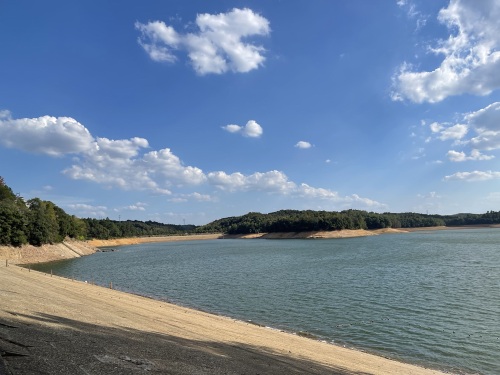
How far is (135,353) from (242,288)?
1202 inches

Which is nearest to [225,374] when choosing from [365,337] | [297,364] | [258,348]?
[297,364]

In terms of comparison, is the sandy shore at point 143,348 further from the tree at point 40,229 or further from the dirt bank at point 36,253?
the tree at point 40,229

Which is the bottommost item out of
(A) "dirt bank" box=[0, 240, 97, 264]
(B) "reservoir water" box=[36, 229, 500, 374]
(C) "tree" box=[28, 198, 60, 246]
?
(B) "reservoir water" box=[36, 229, 500, 374]

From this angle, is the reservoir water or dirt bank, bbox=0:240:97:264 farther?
dirt bank, bbox=0:240:97:264

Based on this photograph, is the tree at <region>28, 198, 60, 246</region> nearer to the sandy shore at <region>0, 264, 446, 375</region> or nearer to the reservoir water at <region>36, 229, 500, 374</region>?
the reservoir water at <region>36, 229, 500, 374</region>

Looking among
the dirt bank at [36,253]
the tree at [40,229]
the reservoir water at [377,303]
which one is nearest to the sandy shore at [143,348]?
the reservoir water at [377,303]

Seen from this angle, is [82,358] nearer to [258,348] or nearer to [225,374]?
[225,374]

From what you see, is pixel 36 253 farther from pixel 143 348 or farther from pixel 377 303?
pixel 143 348

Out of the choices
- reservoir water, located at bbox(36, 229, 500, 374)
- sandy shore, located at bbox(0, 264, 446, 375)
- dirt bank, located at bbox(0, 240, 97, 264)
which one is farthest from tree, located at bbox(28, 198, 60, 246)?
sandy shore, located at bbox(0, 264, 446, 375)

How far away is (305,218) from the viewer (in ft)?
615

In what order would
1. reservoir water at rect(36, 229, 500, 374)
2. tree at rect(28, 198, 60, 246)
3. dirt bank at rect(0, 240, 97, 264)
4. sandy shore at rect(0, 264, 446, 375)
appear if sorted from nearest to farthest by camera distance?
sandy shore at rect(0, 264, 446, 375) → reservoir water at rect(36, 229, 500, 374) → dirt bank at rect(0, 240, 97, 264) → tree at rect(28, 198, 60, 246)

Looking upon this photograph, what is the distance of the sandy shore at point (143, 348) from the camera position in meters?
8.04

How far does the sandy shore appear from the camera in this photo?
804 centimetres

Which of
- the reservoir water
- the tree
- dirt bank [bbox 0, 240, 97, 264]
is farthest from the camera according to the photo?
the tree
